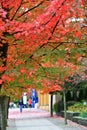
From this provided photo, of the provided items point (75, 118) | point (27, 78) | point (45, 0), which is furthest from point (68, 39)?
point (75, 118)

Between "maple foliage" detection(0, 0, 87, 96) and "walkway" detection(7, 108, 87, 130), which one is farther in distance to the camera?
"walkway" detection(7, 108, 87, 130)

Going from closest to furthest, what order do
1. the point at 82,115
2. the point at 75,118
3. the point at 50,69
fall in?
the point at 50,69 → the point at 82,115 → the point at 75,118

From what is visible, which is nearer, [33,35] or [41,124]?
[33,35]

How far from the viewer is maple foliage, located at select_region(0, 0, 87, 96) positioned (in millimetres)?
8890

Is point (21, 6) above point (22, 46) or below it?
above

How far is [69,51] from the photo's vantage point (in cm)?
1070

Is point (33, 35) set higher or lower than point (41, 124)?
higher

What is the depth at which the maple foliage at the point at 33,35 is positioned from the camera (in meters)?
8.89

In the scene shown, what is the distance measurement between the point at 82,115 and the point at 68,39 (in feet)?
58.4

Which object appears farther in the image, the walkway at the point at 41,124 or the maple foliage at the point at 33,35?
the walkway at the point at 41,124

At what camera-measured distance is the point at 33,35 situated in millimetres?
9281

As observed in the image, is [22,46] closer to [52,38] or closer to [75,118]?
[52,38]

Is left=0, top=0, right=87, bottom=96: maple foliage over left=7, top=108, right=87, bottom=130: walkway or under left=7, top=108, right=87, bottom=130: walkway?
over

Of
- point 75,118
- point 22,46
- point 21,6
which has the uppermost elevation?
point 21,6
